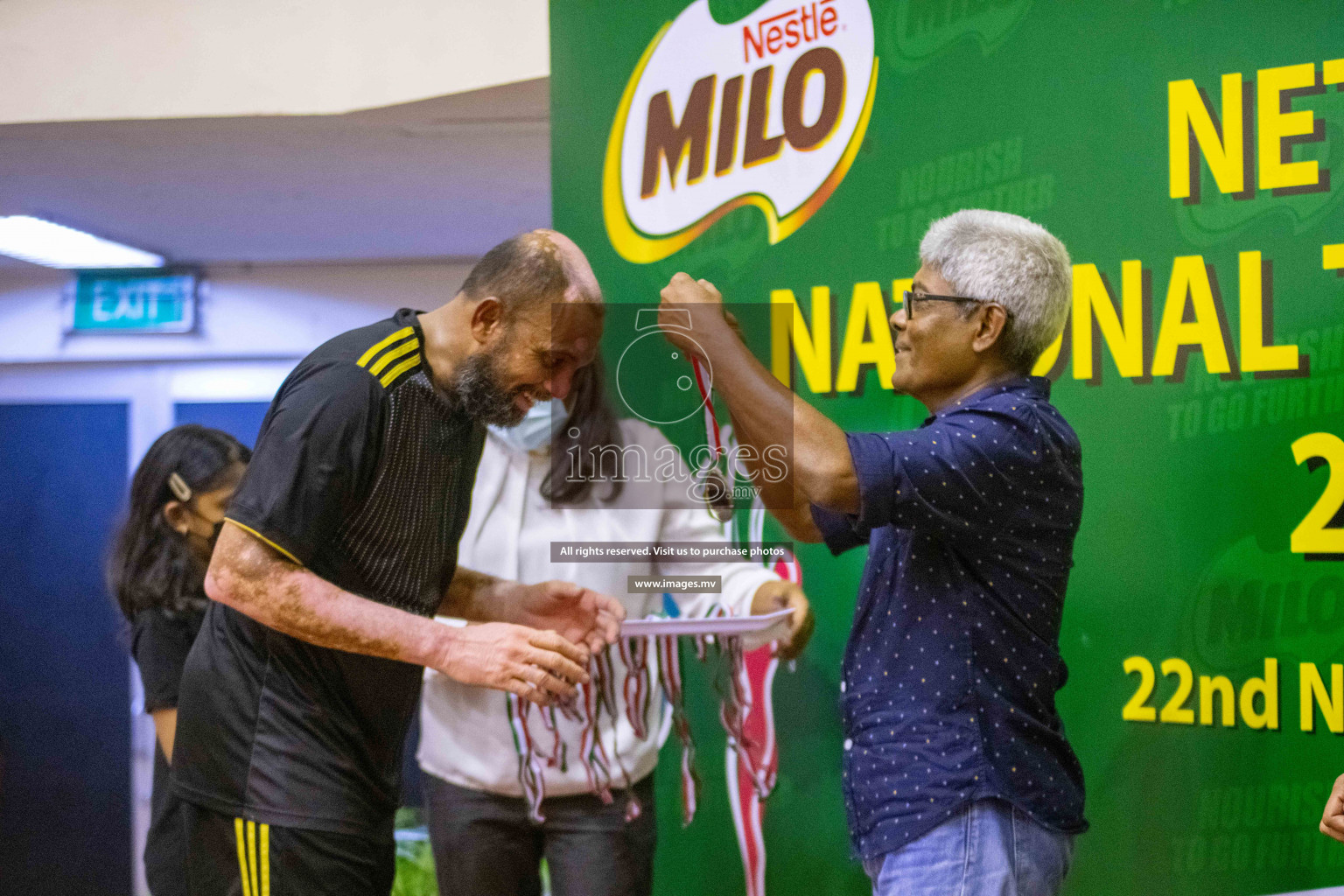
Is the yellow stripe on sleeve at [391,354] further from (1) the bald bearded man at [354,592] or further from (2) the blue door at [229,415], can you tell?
(2) the blue door at [229,415]

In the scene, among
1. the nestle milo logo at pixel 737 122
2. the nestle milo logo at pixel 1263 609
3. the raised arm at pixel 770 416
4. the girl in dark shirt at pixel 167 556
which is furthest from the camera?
the nestle milo logo at pixel 737 122

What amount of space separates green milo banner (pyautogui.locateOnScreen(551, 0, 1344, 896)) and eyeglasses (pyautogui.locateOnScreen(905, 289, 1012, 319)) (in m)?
0.42

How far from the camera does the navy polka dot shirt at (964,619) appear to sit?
138cm

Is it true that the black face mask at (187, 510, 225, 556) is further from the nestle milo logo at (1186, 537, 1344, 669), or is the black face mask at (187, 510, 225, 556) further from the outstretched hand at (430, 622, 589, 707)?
the nestle milo logo at (1186, 537, 1344, 669)

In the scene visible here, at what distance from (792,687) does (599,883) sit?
620mm

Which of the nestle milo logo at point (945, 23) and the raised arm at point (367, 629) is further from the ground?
the nestle milo logo at point (945, 23)

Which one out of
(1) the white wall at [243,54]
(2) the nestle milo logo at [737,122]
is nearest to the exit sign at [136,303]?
(1) the white wall at [243,54]

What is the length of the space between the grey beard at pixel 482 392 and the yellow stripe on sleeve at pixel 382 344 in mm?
90

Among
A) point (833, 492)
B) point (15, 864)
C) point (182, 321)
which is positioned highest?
point (182, 321)

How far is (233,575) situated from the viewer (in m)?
1.40

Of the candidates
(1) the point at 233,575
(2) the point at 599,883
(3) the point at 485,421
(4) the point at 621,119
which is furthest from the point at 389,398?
(4) the point at 621,119

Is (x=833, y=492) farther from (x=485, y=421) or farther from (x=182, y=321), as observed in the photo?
(x=182, y=321)

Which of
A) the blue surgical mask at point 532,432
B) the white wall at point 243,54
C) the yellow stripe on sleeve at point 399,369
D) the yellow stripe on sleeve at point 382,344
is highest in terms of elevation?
the white wall at point 243,54

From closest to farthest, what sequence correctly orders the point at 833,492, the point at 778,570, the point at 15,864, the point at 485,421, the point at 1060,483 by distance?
1. the point at 833,492
2. the point at 1060,483
3. the point at 485,421
4. the point at 778,570
5. the point at 15,864
